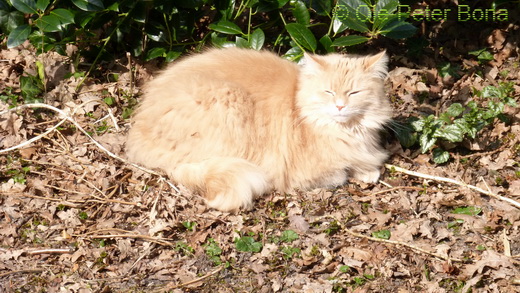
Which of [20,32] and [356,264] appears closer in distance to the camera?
[356,264]

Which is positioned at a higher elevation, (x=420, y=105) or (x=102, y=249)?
(x=420, y=105)

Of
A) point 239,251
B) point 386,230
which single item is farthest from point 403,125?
point 239,251

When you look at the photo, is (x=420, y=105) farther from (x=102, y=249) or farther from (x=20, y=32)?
(x=20, y=32)

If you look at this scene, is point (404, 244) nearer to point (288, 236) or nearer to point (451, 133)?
point (288, 236)

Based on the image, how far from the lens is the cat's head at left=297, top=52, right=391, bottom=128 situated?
13.9ft

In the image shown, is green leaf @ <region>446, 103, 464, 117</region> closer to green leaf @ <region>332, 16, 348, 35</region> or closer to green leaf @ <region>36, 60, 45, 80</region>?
green leaf @ <region>332, 16, 348, 35</region>

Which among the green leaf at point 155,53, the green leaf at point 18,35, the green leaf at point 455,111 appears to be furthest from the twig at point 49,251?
the green leaf at point 455,111

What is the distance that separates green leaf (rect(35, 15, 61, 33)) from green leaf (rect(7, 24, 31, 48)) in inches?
4.1

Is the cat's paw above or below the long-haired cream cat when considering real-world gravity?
below

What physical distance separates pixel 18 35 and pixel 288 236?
2.80m

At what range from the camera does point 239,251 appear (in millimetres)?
3785

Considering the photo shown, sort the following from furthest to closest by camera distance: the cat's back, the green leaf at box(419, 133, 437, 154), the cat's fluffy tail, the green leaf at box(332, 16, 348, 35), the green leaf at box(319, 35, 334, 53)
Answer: the green leaf at box(319, 35, 334, 53), the green leaf at box(332, 16, 348, 35), the green leaf at box(419, 133, 437, 154), the cat's back, the cat's fluffy tail

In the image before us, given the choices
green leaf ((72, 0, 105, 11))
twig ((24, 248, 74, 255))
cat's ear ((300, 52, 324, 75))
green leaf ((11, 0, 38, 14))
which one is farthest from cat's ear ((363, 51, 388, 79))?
green leaf ((11, 0, 38, 14))

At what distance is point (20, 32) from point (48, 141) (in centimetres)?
93
